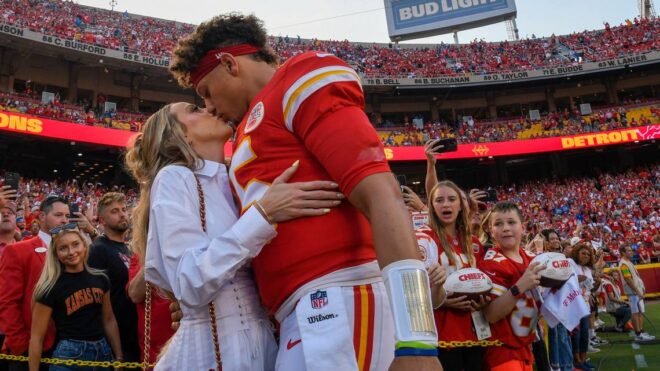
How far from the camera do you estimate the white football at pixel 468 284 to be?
3.39 m

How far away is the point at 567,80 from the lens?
3428cm

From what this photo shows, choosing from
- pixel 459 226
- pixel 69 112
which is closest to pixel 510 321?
pixel 459 226

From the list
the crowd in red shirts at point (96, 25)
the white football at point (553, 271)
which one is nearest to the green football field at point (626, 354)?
the white football at point (553, 271)

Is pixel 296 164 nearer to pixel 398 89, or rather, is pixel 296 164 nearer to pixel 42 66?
pixel 42 66

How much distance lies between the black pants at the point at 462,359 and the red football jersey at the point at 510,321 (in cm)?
9

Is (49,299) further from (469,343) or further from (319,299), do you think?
(319,299)

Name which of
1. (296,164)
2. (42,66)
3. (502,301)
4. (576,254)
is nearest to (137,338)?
(502,301)

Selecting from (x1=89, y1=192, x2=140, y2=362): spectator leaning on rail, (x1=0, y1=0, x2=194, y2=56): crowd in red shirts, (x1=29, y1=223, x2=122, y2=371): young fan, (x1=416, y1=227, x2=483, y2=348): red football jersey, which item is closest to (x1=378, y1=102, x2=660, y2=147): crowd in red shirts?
(x1=0, y1=0, x2=194, y2=56): crowd in red shirts

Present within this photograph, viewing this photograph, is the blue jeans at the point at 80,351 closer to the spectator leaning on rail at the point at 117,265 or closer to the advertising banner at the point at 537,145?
the spectator leaning on rail at the point at 117,265

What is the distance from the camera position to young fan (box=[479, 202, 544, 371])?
3527 mm

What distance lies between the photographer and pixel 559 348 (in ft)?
22.0

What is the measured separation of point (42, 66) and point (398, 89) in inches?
846

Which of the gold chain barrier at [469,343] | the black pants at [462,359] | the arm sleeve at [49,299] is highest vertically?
the arm sleeve at [49,299]

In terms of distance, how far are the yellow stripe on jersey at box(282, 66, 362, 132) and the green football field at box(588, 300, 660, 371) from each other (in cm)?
764
